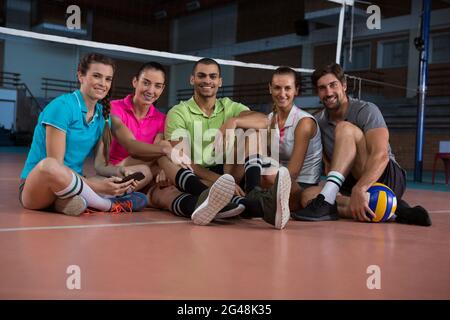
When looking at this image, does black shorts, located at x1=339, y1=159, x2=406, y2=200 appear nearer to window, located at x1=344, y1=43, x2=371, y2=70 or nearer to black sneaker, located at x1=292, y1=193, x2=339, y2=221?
black sneaker, located at x1=292, y1=193, x2=339, y2=221

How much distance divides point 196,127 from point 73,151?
0.80 metres

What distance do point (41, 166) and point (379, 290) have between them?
1.81 m

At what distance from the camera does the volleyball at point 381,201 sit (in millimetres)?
2832

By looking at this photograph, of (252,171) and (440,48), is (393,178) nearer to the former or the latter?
(252,171)

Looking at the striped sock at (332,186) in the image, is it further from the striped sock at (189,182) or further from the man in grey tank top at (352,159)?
the striped sock at (189,182)

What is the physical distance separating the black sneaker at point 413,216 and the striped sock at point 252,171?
2.82ft

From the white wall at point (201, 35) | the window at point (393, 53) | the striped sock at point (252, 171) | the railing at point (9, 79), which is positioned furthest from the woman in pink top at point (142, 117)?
the white wall at point (201, 35)

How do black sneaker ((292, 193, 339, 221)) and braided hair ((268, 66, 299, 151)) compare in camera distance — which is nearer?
black sneaker ((292, 193, 339, 221))

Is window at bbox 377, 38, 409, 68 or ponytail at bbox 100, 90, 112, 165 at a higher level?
window at bbox 377, 38, 409, 68

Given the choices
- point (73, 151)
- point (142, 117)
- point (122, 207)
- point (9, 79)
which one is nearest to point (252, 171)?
point (122, 207)

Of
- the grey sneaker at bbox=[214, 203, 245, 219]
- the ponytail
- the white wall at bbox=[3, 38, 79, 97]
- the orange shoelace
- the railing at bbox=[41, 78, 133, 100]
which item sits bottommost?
the orange shoelace

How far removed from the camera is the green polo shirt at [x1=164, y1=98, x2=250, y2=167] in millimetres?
3219

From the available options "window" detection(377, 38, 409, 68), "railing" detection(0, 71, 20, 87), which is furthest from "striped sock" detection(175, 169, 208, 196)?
"railing" detection(0, 71, 20, 87)
